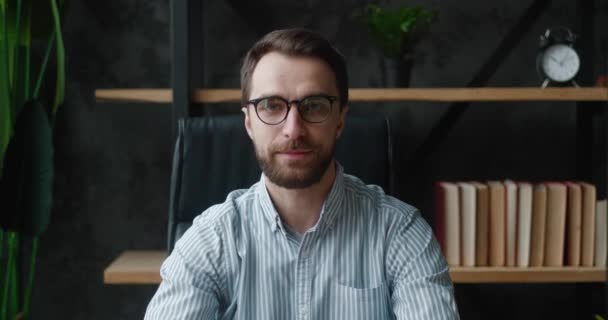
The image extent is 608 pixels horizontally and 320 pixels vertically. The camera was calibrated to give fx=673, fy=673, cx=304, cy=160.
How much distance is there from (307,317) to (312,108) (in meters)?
0.35

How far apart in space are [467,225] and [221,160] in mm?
699

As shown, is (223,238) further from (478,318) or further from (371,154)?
(478,318)

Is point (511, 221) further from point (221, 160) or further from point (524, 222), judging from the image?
point (221, 160)

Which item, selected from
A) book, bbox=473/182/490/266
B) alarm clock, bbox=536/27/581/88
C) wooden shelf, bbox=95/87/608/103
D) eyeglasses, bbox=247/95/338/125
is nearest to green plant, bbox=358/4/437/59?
wooden shelf, bbox=95/87/608/103

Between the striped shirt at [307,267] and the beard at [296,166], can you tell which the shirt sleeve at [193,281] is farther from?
the beard at [296,166]

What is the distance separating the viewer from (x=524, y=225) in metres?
1.75

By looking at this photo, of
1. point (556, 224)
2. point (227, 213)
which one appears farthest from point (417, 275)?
point (556, 224)

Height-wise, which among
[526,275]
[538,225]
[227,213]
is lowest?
[526,275]

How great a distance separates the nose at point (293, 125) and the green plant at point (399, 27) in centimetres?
79

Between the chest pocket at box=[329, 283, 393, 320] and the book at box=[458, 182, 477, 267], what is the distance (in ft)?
2.26

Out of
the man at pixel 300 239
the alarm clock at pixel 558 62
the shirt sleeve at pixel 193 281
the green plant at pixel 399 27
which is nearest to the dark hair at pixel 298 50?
the man at pixel 300 239

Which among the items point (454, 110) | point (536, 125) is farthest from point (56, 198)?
point (536, 125)

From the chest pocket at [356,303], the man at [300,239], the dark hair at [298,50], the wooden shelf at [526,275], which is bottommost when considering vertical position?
the wooden shelf at [526,275]

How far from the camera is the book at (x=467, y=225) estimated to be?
5.75ft
